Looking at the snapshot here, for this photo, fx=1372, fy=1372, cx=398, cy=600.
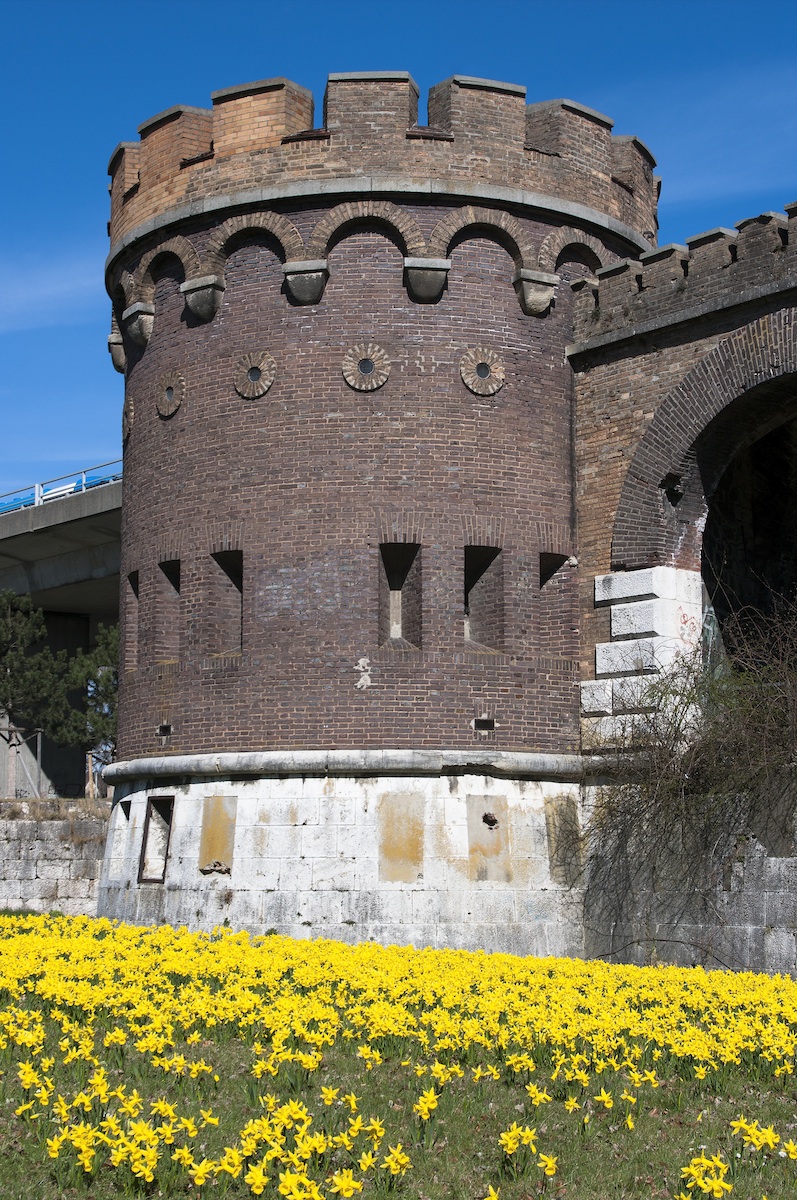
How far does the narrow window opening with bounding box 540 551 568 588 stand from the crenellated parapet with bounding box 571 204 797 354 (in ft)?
8.47

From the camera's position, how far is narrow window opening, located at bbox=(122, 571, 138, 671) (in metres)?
17.7

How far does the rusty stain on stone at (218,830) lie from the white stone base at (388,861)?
0.01m

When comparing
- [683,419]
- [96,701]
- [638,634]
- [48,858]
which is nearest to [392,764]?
[638,634]

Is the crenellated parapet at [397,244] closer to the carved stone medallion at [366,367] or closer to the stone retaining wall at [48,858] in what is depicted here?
the carved stone medallion at [366,367]

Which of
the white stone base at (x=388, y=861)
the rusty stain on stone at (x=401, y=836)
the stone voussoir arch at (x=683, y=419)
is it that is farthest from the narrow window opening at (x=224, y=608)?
the stone voussoir arch at (x=683, y=419)

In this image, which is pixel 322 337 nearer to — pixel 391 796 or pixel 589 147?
pixel 589 147

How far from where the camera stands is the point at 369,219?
16109mm

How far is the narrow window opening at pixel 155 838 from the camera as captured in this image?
16234 millimetres

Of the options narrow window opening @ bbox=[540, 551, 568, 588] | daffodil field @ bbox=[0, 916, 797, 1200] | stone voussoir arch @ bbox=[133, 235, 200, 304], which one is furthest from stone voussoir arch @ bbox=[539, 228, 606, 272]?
daffodil field @ bbox=[0, 916, 797, 1200]

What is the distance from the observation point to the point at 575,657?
15961mm

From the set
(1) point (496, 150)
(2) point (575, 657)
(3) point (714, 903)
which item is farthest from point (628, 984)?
(1) point (496, 150)

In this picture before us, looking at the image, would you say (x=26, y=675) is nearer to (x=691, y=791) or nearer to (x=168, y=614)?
(x=168, y=614)

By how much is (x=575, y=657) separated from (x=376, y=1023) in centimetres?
740

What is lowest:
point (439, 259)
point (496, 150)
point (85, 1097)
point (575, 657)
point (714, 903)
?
point (85, 1097)
